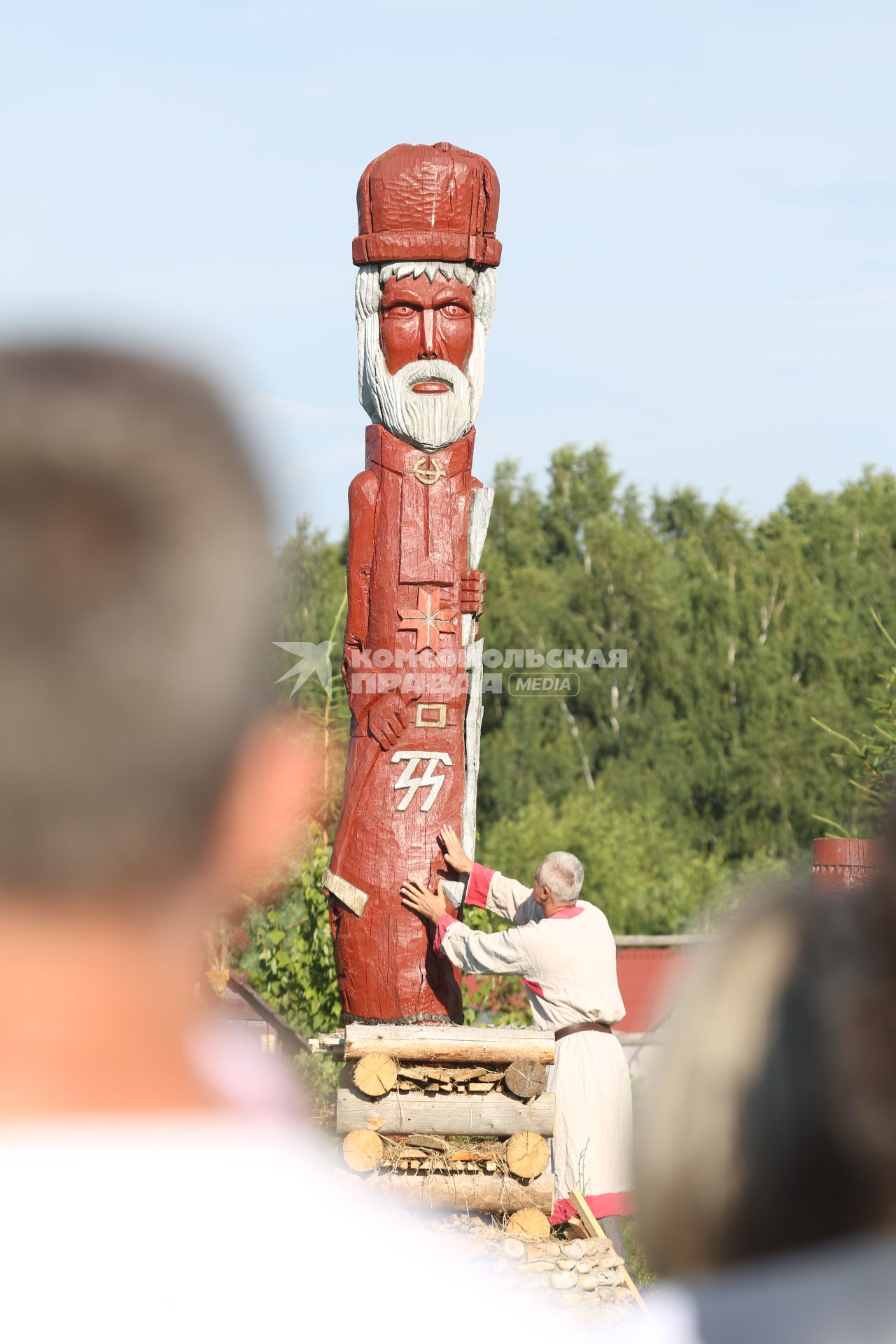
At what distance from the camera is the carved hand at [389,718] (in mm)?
6914

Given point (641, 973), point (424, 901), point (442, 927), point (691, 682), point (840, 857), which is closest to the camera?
point (442, 927)

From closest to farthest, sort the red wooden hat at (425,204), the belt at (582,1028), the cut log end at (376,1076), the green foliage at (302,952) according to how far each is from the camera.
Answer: the belt at (582,1028) < the cut log end at (376,1076) < the red wooden hat at (425,204) < the green foliage at (302,952)

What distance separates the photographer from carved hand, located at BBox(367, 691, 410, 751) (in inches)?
272

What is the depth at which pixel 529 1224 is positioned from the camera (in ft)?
19.0

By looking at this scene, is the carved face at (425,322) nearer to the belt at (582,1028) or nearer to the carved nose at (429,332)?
the carved nose at (429,332)

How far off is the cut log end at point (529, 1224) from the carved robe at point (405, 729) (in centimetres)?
117

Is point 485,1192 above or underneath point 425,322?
underneath

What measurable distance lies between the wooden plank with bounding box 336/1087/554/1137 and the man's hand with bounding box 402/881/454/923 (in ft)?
2.82

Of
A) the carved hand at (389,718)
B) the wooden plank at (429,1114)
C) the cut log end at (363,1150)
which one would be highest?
the carved hand at (389,718)

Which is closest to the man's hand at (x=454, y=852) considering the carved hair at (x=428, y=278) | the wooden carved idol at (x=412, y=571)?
the wooden carved idol at (x=412, y=571)

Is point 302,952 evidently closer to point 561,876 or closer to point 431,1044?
point 431,1044

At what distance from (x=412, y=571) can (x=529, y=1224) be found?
279cm

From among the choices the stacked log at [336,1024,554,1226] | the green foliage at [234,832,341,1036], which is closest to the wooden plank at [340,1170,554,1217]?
the stacked log at [336,1024,554,1226]

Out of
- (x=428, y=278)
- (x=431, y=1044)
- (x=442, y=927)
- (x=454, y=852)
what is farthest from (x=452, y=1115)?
(x=428, y=278)
